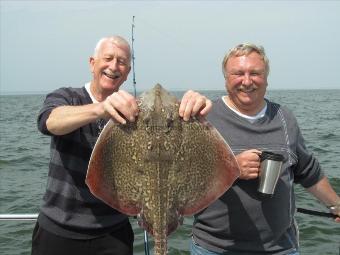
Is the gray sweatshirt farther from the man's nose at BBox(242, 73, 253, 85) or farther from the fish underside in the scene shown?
the fish underside

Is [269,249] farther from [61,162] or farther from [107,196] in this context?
[61,162]

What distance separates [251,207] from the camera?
379 cm

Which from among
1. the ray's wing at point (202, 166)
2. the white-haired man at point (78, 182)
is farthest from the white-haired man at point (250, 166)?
the white-haired man at point (78, 182)

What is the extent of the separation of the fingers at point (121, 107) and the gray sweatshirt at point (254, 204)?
1.15 metres

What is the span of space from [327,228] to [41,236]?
7202 mm

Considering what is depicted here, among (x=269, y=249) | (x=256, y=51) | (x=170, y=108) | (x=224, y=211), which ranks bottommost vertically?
(x=269, y=249)

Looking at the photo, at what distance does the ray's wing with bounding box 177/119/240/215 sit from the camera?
3.13 meters

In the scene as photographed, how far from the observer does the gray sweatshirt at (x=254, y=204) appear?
12.4 feet

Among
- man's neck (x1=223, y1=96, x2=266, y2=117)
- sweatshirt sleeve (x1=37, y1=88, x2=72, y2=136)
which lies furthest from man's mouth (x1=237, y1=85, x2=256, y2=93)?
sweatshirt sleeve (x1=37, y1=88, x2=72, y2=136)

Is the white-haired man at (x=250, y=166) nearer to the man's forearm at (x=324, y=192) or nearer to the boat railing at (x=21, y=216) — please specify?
the man's forearm at (x=324, y=192)

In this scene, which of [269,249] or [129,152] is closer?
[129,152]

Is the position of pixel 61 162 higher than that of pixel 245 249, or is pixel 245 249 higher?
pixel 61 162

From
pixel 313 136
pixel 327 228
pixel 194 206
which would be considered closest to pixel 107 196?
pixel 194 206

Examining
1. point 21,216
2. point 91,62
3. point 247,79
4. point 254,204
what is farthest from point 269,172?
point 21,216
